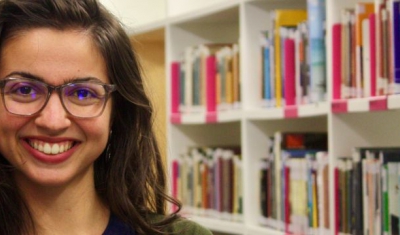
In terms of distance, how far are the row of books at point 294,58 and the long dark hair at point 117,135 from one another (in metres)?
1.25

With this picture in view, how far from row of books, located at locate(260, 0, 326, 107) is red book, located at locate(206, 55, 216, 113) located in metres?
0.44

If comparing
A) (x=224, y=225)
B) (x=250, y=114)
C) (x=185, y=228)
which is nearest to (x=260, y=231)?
(x=224, y=225)

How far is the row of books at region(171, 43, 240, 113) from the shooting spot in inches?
141

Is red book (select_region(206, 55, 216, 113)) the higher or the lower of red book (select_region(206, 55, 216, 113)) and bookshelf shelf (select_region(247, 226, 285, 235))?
the higher

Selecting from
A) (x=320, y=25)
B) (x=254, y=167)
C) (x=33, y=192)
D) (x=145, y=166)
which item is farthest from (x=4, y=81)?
(x=254, y=167)

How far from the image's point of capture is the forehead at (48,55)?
1.51 m

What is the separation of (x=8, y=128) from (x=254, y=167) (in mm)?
2016

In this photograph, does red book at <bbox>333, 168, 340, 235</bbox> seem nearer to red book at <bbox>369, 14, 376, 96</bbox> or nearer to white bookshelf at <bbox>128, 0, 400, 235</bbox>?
white bookshelf at <bbox>128, 0, 400, 235</bbox>

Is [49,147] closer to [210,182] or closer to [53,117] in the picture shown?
[53,117]

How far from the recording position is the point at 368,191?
8.70 ft

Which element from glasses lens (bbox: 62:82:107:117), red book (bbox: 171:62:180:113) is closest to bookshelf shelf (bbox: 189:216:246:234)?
red book (bbox: 171:62:180:113)

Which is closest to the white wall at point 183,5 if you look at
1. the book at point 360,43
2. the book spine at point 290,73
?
the book spine at point 290,73

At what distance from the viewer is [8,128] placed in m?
1.50

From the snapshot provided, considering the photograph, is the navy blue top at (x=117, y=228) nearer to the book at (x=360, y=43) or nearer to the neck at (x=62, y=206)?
the neck at (x=62, y=206)
